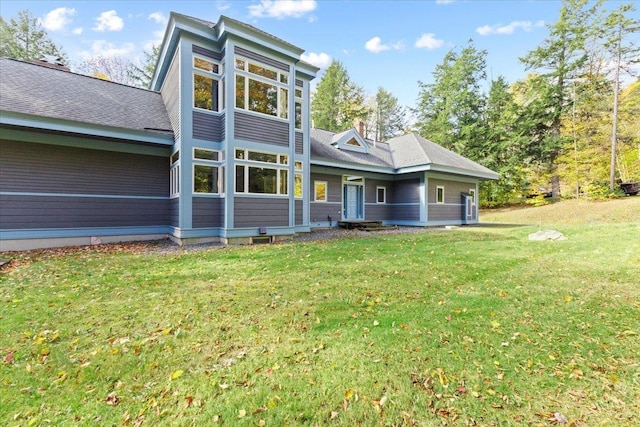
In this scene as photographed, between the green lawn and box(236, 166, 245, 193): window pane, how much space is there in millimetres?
3955

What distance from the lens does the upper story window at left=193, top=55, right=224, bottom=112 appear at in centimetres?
892

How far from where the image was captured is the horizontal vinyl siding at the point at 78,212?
7.92m

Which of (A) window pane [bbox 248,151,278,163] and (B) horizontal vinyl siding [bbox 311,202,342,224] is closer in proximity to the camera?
(A) window pane [bbox 248,151,278,163]

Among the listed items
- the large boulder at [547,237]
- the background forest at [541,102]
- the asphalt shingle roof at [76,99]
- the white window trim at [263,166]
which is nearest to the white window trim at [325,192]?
the white window trim at [263,166]

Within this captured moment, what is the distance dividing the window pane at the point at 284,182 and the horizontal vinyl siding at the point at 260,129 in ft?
3.08

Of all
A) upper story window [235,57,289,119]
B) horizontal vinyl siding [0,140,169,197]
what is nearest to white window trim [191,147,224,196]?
upper story window [235,57,289,119]

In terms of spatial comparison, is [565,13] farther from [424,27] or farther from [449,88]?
[424,27]

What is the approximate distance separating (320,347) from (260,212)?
7.03 metres

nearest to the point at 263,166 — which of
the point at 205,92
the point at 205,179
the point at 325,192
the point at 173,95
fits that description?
the point at 205,179

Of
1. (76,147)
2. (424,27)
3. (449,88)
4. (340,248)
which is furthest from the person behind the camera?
(449,88)

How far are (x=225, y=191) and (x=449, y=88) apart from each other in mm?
27293

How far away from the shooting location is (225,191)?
875cm

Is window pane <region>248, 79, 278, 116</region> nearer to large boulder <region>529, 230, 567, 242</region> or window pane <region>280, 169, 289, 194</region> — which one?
window pane <region>280, 169, 289, 194</region>

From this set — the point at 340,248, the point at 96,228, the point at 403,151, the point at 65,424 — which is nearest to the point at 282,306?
the point at 65,424
